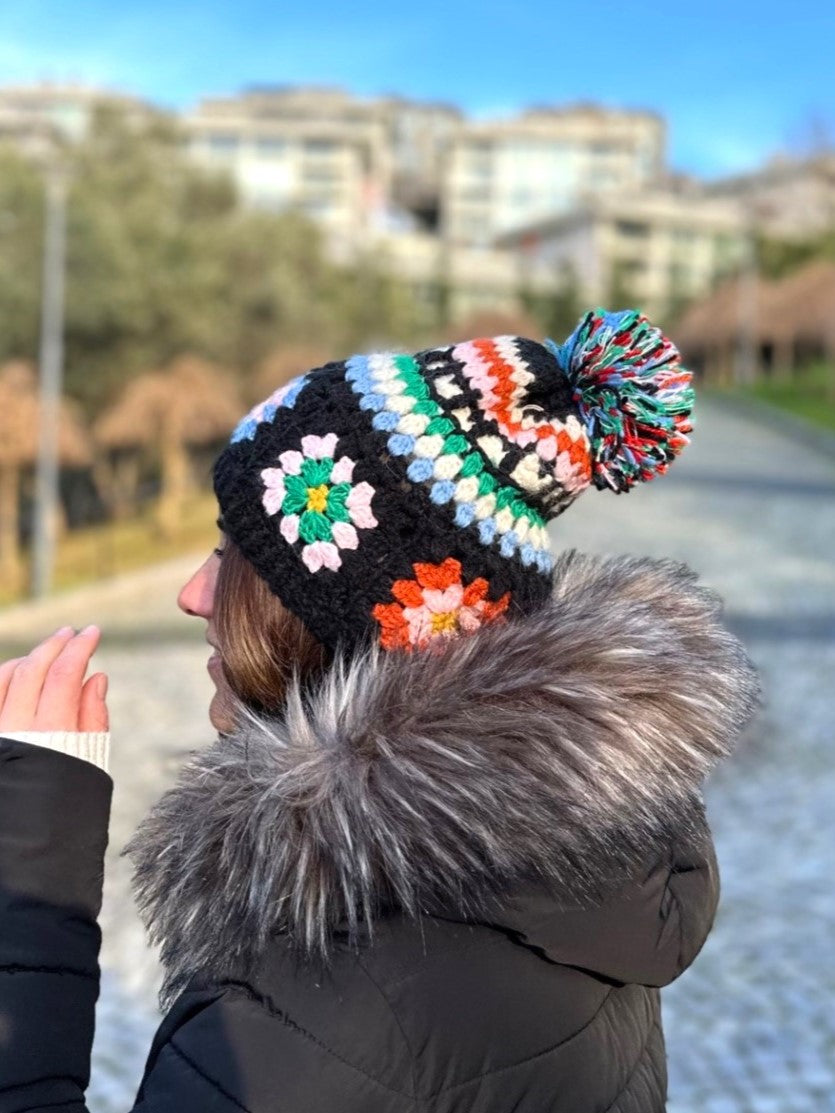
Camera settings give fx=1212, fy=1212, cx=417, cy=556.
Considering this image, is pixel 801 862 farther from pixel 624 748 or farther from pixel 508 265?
pixel 508 265

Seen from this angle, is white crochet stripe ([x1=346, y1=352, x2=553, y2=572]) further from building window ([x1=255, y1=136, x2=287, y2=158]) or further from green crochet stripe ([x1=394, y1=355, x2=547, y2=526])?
building window ([x1=255, y1=136, x2=287, y2=158])

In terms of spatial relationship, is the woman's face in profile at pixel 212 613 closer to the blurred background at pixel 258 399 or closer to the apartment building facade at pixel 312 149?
the blurred background at pixel 258 399

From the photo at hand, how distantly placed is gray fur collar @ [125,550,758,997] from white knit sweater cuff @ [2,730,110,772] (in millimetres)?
107

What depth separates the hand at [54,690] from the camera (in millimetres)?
1188

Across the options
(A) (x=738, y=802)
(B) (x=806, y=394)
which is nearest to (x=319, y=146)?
(B) (x=806, y=394)

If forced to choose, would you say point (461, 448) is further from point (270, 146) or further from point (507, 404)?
point (270, 146)

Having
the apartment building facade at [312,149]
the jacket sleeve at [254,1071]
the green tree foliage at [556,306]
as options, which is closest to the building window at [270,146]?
the apartment building facade at [312,149]

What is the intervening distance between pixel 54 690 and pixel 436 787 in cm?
39

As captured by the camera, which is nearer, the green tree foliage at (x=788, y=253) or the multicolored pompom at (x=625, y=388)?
the multicolored pompom at (x=625, y=388)

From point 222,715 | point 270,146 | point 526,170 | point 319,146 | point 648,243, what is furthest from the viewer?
point 526,170

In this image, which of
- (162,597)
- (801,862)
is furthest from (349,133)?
(801,862)

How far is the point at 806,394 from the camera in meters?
37.3

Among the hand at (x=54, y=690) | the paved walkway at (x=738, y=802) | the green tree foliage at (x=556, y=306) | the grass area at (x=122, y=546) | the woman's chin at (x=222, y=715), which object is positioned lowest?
the grass area at (x=122, y=546)

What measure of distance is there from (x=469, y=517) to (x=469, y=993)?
1.63 ft
